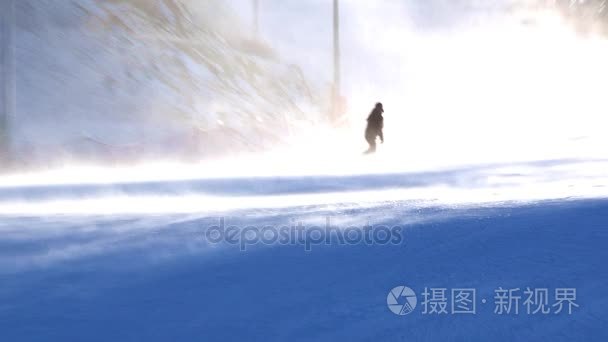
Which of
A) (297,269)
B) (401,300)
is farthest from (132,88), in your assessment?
(401,300)

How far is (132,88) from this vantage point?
29.1m

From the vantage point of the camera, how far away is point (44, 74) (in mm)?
25938

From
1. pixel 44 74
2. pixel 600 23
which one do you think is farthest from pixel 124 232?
pixel 600 23

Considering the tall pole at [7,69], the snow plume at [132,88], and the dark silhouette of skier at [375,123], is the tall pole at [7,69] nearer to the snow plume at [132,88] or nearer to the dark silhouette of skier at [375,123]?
the snow plume at [132,88]

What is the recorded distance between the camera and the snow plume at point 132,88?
24.8 metres

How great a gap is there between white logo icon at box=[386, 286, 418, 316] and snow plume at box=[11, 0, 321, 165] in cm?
1800

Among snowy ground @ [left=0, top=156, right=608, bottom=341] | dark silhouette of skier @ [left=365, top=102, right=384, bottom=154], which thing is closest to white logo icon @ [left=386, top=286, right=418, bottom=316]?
snowy ground @ [left=0, top=156, right=608, bottom=341]

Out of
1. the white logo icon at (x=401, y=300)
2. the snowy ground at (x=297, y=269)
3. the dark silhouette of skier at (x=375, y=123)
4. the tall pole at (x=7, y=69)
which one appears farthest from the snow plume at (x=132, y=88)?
the white logo icon at (x=401, y=300)

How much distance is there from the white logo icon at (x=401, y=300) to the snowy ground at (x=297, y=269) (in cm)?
6

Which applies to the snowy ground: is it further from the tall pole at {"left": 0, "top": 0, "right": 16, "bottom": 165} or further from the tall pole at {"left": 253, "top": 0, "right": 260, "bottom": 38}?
the tall pole at {"left": 253, "top": 0, "right": 260, "bottom": 38}

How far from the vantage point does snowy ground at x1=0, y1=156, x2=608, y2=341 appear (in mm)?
5324

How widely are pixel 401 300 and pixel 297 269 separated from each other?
1137mm

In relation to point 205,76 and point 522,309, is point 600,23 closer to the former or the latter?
point 205,76

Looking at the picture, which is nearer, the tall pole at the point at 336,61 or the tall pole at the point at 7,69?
the tall pole at the point at 7,69
